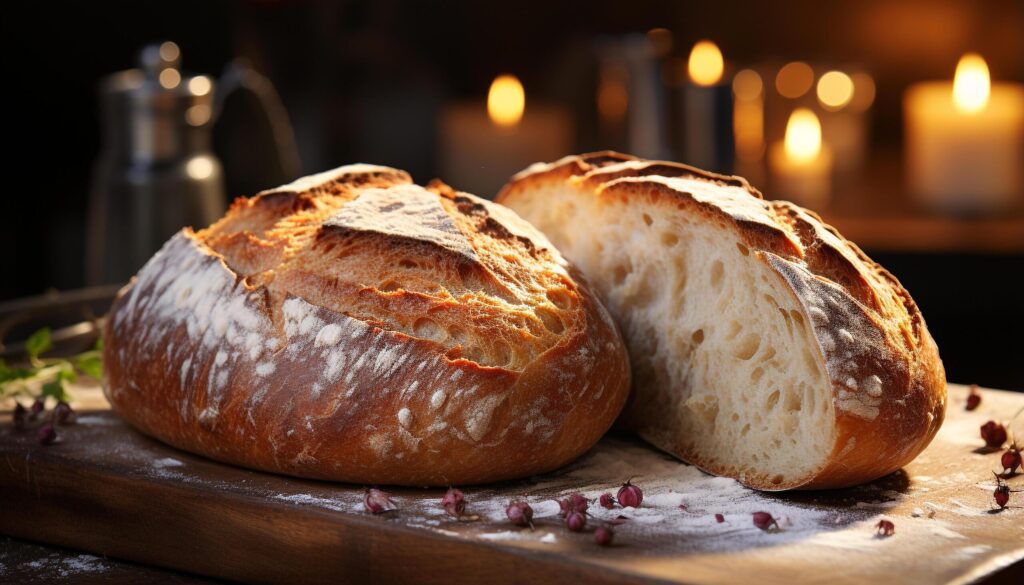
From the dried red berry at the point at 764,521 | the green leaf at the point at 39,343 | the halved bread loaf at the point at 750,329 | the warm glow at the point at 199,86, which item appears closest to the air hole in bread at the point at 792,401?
the halved bread loaf at the point at 750,329

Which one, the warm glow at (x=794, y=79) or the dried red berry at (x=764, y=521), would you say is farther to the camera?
the warm glow at (x=794, y=79)

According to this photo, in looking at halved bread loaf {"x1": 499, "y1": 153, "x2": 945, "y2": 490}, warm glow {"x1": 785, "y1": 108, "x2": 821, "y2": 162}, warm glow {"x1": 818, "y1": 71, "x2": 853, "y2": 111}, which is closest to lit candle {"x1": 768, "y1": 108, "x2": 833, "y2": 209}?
warm glow {"x1": 785, "y1": 108, "x2": 821, "y2": 162}

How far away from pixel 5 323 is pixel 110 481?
696 mm

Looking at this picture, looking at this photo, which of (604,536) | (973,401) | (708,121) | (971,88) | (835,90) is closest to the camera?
(604,536)

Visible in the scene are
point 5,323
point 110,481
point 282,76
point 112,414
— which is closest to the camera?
point 110,481

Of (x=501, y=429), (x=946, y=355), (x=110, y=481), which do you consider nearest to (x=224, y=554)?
(x=110, y=481)

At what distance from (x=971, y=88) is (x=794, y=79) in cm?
110

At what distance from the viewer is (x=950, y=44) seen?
15.3 feet

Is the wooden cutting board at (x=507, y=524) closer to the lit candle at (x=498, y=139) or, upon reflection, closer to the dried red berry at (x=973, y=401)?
the dried red berry at (x=973, y=401)

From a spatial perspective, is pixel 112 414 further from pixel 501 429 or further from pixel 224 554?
pixel 501 429

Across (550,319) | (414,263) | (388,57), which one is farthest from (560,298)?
(388,57)

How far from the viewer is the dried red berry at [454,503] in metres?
1.34

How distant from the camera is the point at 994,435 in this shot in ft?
5.49

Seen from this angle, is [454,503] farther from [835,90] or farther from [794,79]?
[794,79]
